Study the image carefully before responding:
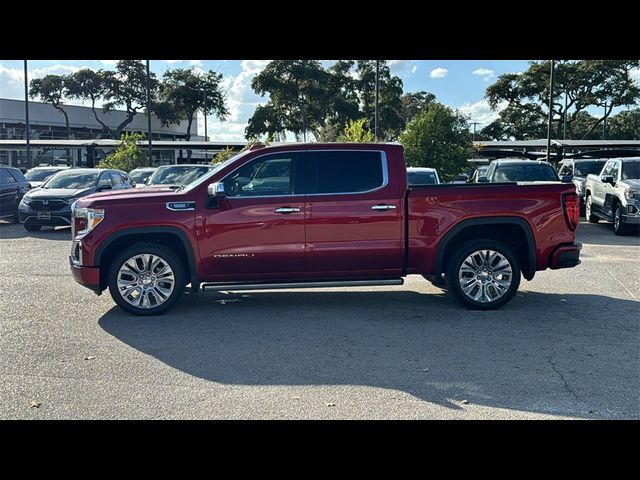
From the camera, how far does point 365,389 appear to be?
4926 mm

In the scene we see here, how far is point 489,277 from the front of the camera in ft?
24.6

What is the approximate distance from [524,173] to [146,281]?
38.2ft

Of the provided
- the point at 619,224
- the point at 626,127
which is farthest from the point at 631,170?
the point at 626,127

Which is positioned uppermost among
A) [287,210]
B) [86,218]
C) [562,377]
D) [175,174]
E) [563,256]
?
[175,174]

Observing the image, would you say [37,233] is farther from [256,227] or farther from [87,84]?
[87,84]

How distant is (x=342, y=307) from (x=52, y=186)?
1186 cm

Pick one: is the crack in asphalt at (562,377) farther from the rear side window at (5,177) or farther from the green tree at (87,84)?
the green tree at (87,84)

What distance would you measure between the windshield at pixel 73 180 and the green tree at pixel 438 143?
994cm

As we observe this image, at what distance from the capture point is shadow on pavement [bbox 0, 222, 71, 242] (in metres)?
15.0

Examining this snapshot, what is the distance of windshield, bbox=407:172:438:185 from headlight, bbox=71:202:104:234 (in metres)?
8.81

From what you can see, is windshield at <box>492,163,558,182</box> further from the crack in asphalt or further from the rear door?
the crack in asphalt

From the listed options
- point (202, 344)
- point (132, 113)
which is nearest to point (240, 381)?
point (202, 344)

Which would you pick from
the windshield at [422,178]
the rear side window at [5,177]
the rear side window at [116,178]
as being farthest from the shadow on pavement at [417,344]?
the rear side window at [5,177]

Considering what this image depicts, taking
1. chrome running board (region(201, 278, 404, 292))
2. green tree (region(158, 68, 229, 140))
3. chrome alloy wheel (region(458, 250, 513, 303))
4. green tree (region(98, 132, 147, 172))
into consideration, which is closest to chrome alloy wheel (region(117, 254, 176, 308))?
chrome running board (region(201, 278, 404, 292))
